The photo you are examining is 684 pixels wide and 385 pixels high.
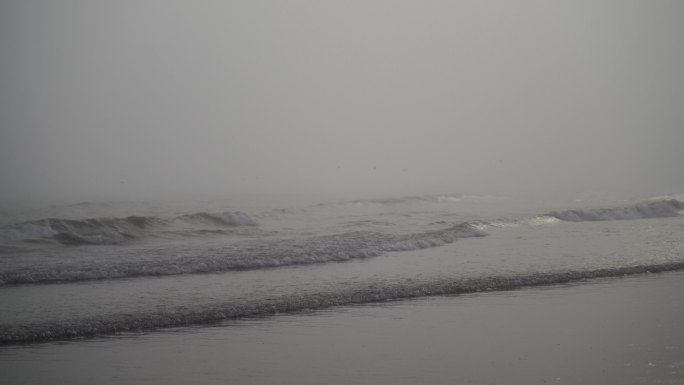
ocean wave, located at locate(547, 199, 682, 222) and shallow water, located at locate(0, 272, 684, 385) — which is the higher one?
ocean wave, located at locate(547, 199, 682, 222)

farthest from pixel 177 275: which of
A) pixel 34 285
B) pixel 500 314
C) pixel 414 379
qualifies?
pixel 414 379

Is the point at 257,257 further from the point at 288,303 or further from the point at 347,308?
the point at 347,308

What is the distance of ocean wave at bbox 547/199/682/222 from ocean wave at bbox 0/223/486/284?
31.1 ft

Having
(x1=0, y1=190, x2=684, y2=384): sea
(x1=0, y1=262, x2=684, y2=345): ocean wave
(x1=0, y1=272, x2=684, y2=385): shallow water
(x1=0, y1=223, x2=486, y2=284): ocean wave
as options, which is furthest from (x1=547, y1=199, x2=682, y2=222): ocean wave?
(x1=0, y1=272, x2=684, y2=385): shallow water

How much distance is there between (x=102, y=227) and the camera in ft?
87.0

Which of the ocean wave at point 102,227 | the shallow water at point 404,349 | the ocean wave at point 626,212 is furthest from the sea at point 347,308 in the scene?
the ocean wave at point 626,212

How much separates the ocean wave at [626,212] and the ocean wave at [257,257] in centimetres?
947

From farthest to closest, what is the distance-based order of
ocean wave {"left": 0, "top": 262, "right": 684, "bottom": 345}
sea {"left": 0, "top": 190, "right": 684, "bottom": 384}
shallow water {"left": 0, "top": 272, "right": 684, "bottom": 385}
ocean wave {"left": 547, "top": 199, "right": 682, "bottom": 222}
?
ocean wave {"left": 547, "top": 199, "right": 682, "bottom": 222}
ocean wave {"left": 0, "top": 262, "right": 684, "bottom": 345}
sea {"left": 0, "top": 190, "right": 684, "bottom": 384}
shallow water {"left": 0, "top": 272, "right": 684, "bottom": 385}

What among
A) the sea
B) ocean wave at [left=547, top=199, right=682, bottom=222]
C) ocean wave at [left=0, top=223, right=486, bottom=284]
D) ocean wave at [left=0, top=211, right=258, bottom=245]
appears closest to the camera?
the sea

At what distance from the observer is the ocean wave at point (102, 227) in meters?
23.5

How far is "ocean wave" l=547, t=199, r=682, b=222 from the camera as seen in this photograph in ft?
102

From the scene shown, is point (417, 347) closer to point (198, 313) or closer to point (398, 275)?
point (198, 313)

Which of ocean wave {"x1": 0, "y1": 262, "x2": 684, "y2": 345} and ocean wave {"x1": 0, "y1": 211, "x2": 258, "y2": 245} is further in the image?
ocean wave {"x1": 0, "y1": 211, "x2": 258, "y2": 245}

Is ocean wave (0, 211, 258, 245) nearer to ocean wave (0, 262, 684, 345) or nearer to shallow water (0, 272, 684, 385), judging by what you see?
ocean wave (0, 262, 684, 345)
